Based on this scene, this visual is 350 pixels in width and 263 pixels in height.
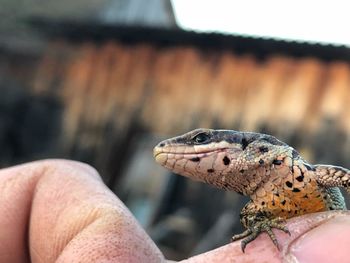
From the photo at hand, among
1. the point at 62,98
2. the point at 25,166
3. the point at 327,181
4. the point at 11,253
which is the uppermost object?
the point at 327,181

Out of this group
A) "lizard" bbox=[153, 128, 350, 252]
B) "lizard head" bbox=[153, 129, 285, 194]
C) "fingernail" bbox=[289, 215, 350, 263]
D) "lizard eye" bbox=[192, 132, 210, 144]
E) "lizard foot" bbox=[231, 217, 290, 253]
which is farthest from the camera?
"lizard eye" bbox=[192, 132, 210, 144]

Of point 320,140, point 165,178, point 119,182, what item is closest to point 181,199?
point 165,178

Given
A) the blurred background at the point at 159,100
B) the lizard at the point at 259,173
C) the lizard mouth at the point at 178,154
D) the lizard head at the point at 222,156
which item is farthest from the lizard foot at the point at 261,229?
the blurred background at the point at 159,100

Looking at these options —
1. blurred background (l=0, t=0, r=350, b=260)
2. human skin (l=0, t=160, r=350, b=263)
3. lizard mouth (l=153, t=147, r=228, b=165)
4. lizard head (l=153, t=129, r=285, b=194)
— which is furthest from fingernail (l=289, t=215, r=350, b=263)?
blurred background (l=0, t=0, r=350, b=260)

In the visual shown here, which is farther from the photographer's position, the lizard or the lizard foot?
the lizard

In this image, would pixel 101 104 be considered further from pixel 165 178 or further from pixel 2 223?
pixel 2 223

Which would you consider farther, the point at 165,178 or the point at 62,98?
the point at 62,98

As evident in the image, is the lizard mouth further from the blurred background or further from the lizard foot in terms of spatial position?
the blurred background
